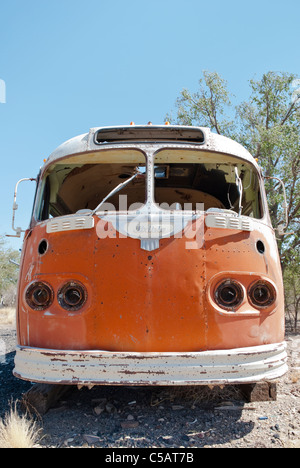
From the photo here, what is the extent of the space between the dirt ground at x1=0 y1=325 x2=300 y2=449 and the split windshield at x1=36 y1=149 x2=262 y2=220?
191 cm

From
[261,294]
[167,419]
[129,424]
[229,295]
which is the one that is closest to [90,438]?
[129,424]

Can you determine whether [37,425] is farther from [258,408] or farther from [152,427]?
[258,408]

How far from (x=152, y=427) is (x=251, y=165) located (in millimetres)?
2723

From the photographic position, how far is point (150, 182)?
11.4 ft

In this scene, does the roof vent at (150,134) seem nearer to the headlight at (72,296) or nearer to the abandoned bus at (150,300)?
the abandoned bus at (150,300)

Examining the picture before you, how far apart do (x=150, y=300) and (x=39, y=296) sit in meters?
0.98

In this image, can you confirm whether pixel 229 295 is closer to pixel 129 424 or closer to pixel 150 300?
pixel 150 300

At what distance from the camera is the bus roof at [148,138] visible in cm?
361

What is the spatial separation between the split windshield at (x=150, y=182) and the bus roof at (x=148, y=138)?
0.07 m

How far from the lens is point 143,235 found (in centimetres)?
315

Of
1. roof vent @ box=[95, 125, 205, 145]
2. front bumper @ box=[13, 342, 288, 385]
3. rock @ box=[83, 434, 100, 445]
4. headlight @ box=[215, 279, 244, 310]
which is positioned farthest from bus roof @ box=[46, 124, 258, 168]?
rock @ box=[83, 434, 100, 445]

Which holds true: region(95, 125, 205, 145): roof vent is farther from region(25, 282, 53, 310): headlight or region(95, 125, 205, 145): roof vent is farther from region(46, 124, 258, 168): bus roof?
region(25, 282, 53, 310): headlight
